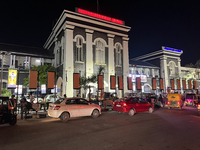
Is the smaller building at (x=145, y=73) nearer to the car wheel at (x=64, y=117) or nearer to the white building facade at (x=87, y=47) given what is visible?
the white building facade at (x=87, y=47)

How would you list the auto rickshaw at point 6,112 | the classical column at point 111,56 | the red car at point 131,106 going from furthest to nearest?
the classical column at point 111,56 < the red car at point 131,106 < the auto rickshaw at point 6,112

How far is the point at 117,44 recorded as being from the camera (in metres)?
30.6

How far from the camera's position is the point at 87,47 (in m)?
26.6

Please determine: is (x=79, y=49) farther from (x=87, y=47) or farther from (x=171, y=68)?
(x=171, y=68)

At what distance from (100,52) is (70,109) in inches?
779

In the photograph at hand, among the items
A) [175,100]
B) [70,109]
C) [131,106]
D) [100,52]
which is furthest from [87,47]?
[70,109]

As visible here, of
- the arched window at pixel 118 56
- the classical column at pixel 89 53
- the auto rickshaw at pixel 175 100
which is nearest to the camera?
the auto rickshaw at pixel 175 100

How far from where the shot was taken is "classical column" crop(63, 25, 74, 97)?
2367 cm

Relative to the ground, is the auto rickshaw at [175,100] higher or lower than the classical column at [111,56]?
lower

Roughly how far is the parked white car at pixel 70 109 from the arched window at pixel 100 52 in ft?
57.8

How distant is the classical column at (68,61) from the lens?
23.7m

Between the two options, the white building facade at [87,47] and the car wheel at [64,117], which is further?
the white building facade at [87,47]

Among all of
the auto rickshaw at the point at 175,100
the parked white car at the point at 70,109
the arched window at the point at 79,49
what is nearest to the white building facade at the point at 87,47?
the arched window at the point at 79,49

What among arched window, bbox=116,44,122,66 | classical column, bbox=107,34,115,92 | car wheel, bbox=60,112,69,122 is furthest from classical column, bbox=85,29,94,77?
car wheel, bbox=60,112,69,122
